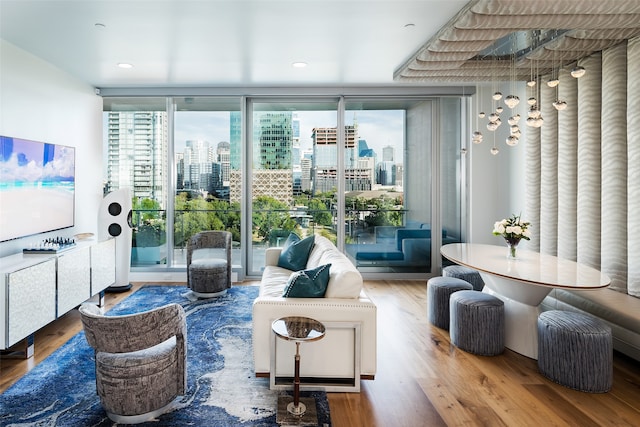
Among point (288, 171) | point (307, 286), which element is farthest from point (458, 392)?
point (288, 171)

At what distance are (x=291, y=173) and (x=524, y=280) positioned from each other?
11.7ft

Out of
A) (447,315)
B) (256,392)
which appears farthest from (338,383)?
(447,315)

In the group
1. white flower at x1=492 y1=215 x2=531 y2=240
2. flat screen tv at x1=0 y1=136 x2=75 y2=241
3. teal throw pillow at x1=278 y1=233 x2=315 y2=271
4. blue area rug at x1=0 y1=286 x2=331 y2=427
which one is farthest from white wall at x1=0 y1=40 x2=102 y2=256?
white flower at x1=492 y1=215 x2=531 y2=240

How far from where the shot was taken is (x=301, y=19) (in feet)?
10.2

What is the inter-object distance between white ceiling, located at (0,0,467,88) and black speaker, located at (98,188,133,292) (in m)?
1.53

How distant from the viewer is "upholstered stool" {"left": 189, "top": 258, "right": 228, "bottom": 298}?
447 cm

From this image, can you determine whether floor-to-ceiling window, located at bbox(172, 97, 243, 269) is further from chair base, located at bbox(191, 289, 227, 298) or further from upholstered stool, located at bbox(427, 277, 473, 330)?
upholstered stool, located at bbox(427, 277, 473, 330)

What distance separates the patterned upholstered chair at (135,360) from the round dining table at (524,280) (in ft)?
7.63

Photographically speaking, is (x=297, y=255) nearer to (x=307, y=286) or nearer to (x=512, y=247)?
(x=307, y=286)

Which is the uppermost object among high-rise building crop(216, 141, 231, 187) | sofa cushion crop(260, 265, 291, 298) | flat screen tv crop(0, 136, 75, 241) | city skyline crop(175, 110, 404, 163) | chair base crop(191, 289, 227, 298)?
city skyline crop(175, 110, 404, 163)

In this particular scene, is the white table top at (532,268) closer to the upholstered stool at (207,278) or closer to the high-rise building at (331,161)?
the high-rise building at (331,161)

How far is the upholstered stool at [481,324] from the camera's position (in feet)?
9.96

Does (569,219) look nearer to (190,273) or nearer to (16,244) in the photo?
(190,273)

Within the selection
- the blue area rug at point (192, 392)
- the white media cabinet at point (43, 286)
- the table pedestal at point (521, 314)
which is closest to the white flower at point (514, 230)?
the table pedestal at point (521, 314)
